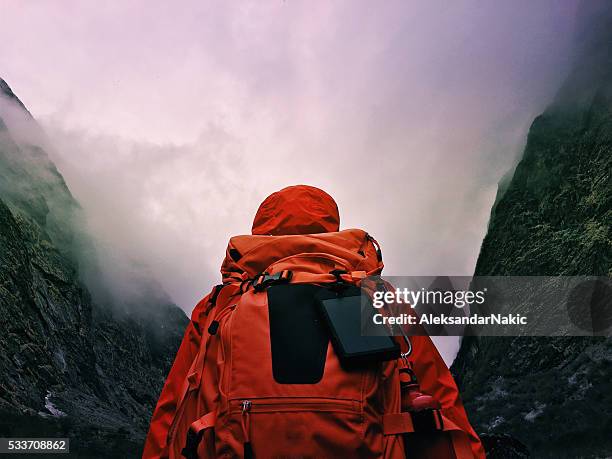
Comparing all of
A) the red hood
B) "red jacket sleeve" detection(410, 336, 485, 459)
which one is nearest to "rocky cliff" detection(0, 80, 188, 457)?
the red hood

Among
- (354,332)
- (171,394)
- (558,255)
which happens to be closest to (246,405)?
(354,332)

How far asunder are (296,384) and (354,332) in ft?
0.98

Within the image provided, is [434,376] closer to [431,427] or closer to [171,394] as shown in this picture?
[431,427]

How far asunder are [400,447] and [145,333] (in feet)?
225

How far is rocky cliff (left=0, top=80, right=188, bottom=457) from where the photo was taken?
24.6 m

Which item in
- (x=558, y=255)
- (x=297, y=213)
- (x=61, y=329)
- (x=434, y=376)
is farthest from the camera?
(x=61, y=329)

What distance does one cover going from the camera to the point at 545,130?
4375 cm

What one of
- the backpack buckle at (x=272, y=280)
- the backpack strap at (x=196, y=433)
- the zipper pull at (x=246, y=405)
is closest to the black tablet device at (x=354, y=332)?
the backpack buckle at (x=272, y=280)

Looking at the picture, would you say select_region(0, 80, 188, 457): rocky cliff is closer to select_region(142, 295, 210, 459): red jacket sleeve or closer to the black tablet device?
select_region(142, 295, 210, 459): red jacket sleeve

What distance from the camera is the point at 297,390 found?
6.01ft

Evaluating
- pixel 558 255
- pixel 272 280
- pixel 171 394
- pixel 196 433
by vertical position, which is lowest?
pixel 196 433

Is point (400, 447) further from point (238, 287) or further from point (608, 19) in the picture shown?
point (608, 19)

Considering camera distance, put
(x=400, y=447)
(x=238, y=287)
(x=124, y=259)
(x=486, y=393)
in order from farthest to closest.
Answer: (x=124, y=259) < (x=486, y=393) < (x=238, y=287) < (x=400, y=447)

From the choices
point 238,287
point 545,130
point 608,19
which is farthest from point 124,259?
point 238,287
